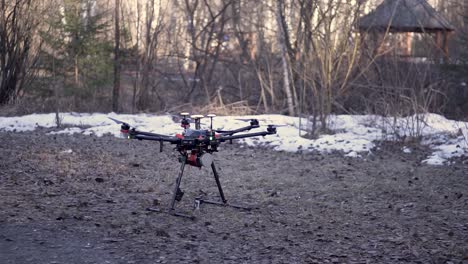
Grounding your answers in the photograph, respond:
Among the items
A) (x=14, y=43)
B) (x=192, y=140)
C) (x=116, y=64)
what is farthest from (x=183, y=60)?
(x=192, y=140)

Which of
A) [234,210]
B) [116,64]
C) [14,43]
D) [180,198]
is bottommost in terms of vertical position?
[234,210]

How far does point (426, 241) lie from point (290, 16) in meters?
13.9

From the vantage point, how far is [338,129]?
1440 cm

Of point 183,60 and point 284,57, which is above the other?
point 183,60

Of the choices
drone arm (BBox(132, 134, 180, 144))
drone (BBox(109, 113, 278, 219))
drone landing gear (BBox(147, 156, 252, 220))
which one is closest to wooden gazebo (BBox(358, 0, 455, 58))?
drone landing gear (BBox(147, 156, 252, 220))

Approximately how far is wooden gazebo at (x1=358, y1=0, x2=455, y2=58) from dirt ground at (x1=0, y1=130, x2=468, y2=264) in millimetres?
7998

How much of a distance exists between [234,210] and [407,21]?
14818 millimetres

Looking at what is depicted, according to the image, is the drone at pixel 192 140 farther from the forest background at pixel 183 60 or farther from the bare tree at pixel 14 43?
the bare tree at pixel 14 43

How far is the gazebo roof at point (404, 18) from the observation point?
59.5 ft

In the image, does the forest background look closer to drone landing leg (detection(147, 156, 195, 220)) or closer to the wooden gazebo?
the wooden gazebo

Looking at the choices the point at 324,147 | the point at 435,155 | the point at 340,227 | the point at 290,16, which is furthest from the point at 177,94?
the point at 340,227

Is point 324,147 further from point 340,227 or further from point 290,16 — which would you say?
point 290,16

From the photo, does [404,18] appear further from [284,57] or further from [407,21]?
[284,57]

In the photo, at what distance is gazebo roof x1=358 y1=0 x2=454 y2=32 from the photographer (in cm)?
1814
